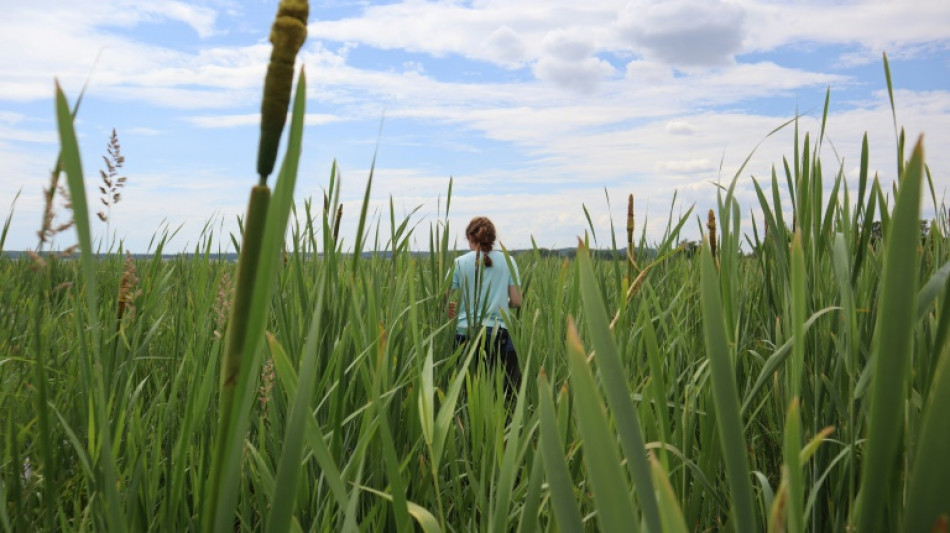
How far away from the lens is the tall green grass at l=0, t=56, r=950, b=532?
489mm

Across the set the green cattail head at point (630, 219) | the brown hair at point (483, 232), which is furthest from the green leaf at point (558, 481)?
the brown hair at point (483, 232)

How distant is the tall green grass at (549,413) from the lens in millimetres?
489

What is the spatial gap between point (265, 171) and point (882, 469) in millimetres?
498

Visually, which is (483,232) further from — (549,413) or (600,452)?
(600,452)

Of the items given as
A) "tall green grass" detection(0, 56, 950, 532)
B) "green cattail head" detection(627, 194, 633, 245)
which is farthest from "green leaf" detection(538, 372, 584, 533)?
"green cattail head" detection(627, 194, 633, 245)

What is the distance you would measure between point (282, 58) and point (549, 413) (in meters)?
0.39

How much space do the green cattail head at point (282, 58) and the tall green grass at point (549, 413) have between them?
0.06 metres

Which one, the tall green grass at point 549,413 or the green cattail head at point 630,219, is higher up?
the green cattail head at point 630,219

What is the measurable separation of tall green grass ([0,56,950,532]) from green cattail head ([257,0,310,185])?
0.19 feet

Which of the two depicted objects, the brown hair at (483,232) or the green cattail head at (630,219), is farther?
the brown hair at (483,232)

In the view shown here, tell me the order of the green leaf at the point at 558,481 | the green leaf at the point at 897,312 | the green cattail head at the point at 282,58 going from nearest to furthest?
the green cattail head at the point at 282,58 < the green leaf at the point at 897,312 < the green leaf at the point at 558,481

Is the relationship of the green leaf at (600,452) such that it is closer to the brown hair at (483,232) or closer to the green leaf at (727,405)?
the green leaf at (727,405)

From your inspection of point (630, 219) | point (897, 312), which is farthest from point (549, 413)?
point (630, 219)

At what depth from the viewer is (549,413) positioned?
0.63 metres
